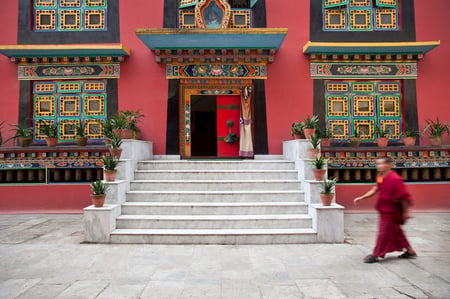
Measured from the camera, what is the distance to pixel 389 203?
4340mm

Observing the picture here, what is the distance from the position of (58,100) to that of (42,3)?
2971 mm

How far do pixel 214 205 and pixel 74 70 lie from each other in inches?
237

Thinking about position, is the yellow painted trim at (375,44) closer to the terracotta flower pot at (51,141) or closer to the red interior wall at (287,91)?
the red interior wall at (287,91)

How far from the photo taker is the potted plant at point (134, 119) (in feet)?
26.4

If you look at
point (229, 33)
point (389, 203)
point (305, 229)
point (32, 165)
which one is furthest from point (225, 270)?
point (32, 165)

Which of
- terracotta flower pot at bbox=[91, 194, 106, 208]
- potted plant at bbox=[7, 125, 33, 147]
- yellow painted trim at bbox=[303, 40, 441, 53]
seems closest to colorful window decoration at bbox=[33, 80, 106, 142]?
potted plant at bbox=[7, 125, 33, 147]

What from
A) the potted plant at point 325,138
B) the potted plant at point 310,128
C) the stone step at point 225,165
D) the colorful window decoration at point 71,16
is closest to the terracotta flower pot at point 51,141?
the stone step at point 225,165

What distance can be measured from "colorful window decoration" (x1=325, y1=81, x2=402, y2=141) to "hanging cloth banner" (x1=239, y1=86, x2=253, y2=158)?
2.29 meters

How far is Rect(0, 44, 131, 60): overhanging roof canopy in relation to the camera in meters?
8.21

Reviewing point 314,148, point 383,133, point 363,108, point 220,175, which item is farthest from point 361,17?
point 220,175

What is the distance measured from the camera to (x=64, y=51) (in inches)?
328

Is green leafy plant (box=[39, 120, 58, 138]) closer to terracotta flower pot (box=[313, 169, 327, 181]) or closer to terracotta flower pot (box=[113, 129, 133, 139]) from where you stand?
terracotta flower pot (box=[113, 129, 133, 139])

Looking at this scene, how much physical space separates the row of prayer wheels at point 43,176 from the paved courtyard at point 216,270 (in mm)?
2444

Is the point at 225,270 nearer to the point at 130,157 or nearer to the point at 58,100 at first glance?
the point at 130,157
